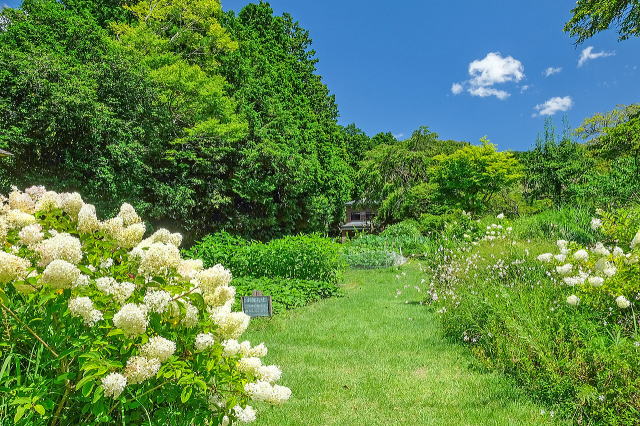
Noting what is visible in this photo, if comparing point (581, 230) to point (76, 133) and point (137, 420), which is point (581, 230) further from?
point (76, 133)

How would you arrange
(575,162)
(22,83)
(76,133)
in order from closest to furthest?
(22,83) → (76,133) → (575,162)

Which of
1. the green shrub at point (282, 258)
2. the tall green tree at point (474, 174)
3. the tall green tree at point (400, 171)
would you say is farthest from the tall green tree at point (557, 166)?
the green shrub at point (282, 258)

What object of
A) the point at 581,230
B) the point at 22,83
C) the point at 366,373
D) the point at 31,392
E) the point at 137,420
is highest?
the point at 22,83

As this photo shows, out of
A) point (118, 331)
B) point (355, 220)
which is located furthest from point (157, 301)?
point (355, 220)

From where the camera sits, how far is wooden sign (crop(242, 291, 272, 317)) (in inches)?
291

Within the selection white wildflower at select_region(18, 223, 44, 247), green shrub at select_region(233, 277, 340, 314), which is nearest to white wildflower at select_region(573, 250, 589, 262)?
white wildflower at select_region(18, 223, 44, 247)

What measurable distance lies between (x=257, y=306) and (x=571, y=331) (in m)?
5.08

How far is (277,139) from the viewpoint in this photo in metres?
21.1

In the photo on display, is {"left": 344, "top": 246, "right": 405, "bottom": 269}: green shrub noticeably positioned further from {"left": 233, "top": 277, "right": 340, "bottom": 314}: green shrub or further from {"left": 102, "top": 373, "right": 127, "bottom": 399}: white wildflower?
{"left": 102, "top": 373, "right": 127, "bottom": 399}: white wildflower

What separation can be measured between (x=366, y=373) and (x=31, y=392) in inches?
146

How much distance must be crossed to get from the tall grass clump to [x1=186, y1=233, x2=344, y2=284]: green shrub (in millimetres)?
4954

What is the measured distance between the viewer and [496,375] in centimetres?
434

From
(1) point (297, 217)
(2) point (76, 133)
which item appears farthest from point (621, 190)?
(2) point (76, 133)

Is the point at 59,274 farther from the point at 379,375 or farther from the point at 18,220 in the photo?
the point at 379,375
